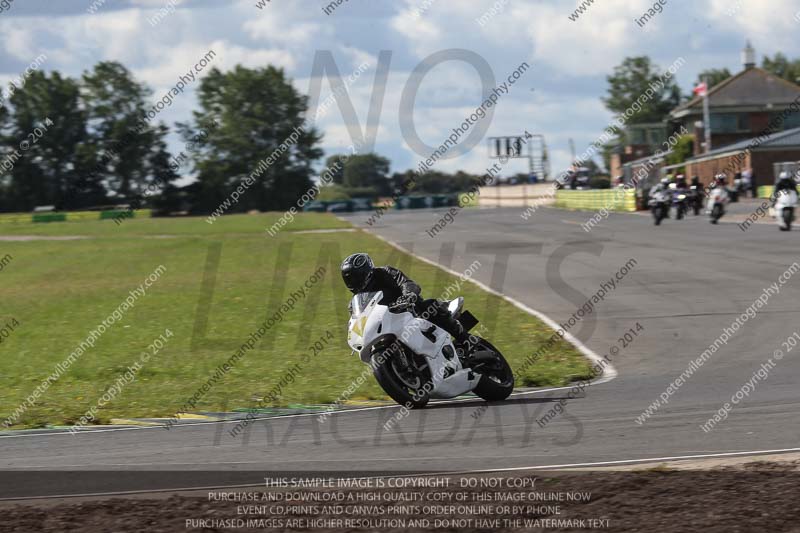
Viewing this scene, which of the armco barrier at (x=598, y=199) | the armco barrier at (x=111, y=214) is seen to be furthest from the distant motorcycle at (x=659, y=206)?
A: the armco barrier at (x=111, y=214)

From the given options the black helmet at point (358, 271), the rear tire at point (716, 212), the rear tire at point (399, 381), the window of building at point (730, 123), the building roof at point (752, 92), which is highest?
the building roof at point (752, 92)

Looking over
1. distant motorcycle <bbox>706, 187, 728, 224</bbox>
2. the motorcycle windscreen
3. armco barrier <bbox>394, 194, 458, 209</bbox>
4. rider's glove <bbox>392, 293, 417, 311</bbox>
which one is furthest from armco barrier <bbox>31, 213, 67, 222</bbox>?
rider's glove <bbox>392, 293, 417, 311</bbox>

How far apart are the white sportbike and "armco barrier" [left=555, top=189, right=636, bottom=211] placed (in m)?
51.3

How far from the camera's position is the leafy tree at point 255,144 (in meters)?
114

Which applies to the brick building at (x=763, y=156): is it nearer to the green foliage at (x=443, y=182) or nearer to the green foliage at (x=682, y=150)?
the green foliage at (x=682, y=150)

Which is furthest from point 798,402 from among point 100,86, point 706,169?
point 100,86

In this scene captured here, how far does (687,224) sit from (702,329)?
28.0m

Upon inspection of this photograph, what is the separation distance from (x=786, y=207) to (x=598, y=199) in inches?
1351

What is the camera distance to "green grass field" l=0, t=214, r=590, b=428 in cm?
1255

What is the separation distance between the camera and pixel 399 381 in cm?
998

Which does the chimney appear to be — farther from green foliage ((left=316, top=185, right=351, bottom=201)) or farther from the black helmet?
the black helmet

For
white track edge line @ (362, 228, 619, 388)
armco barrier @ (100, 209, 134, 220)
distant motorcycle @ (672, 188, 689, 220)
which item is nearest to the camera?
white track edge line @ (362, 228, 619, 388)

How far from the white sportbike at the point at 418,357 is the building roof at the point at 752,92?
3307 inches

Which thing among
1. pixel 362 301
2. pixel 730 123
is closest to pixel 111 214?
pixel 730 123
